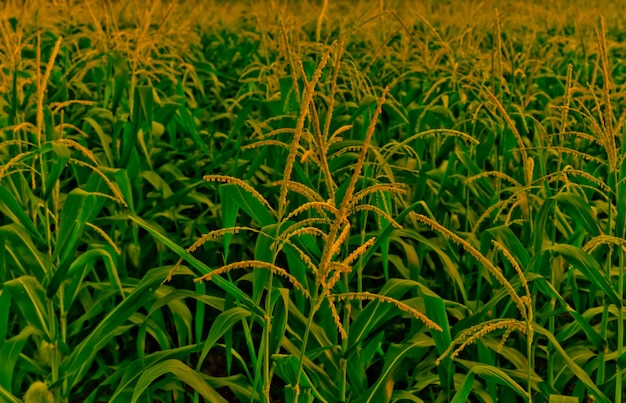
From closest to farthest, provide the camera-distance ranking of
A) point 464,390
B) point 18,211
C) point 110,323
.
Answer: point 464,390 < point 110,323 < point 18,211

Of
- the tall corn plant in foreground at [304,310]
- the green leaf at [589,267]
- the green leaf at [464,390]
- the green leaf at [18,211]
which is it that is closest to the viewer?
the tall corn plant in foreground at [304,310]

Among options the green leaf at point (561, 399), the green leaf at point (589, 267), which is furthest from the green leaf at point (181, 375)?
the green leaf at point (589, 267)

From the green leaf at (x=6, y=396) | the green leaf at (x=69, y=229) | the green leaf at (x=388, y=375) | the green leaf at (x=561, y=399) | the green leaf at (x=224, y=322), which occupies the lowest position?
the green leaf at (x=561, y=399)

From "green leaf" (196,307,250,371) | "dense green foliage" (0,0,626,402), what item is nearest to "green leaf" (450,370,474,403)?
"dense green foliage" (0,0,626,402)

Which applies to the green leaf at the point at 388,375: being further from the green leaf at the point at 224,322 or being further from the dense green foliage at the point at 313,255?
the green leaf at the point at 224,322

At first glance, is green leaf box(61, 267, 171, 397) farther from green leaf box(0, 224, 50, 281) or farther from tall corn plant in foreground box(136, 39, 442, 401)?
green leaf box(0, 224, 50, 281)

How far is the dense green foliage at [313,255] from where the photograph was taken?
1864 mm

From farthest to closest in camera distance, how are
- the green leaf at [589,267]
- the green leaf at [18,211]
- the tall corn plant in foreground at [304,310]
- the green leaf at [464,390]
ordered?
the green leaf at [18,211] → the green leaf at [589,267] → the green leaf at [464,390] → the tall corn plant in foreground at [304,310]

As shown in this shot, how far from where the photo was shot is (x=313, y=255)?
2.05 metres

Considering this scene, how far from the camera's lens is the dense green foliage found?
6.12 ft

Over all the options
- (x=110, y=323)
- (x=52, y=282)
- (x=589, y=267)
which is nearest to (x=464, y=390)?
(x=589, y=267)

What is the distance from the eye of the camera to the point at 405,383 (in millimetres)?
2803

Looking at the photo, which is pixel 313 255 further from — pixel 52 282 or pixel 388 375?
pixel 52 282

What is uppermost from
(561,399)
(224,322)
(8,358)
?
(224,322)
